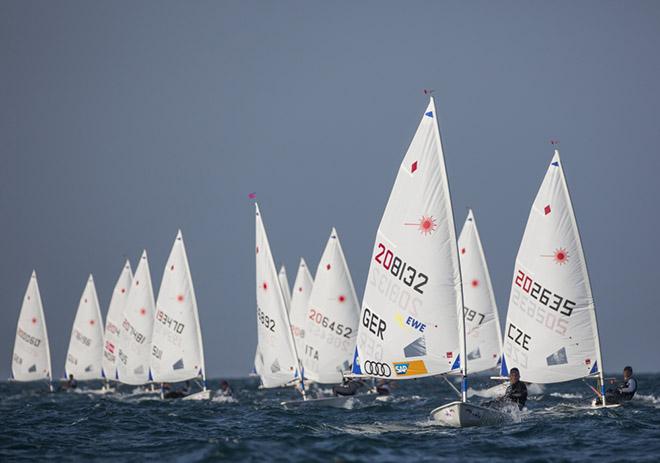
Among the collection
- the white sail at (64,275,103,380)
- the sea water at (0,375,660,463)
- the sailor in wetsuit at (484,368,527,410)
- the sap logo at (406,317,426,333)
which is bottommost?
the sea water at (0,375,660,463)

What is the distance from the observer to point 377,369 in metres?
24.2

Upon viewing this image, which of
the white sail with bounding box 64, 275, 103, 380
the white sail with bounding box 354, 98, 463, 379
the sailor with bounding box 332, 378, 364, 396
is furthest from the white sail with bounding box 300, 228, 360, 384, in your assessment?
the white sail with bounding box 64, 275, 103, 380

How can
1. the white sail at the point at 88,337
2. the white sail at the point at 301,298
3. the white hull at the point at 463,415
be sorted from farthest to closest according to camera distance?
the white sail at the point at 88,337, the white sail at the point at 301,298, the white hull at the point at 463,415

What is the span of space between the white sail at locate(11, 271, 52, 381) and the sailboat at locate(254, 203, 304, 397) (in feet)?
100

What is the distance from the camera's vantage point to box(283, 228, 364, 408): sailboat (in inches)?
1645

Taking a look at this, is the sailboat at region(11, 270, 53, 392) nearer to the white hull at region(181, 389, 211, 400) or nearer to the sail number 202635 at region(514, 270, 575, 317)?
the white hull at region(181, 389, 211, 400)

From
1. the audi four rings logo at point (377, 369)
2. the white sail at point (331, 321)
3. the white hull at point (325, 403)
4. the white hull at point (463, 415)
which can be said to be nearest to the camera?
the white hull at point (463, 415)

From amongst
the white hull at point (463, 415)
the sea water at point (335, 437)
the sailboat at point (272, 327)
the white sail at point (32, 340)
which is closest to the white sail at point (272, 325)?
the sailboat at point (272, 327)

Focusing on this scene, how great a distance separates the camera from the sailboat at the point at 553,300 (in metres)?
28.3

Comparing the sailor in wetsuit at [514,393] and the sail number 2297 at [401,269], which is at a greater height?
the sail number 2297 at [401,269]

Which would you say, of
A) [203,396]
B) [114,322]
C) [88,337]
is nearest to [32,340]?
[88,337]

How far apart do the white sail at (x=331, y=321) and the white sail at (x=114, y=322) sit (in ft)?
64.6

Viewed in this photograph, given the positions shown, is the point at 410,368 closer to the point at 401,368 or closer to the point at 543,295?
the point at 401,368

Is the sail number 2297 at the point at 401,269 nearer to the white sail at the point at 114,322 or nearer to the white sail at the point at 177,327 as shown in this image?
the white sail at the point at 177,327
